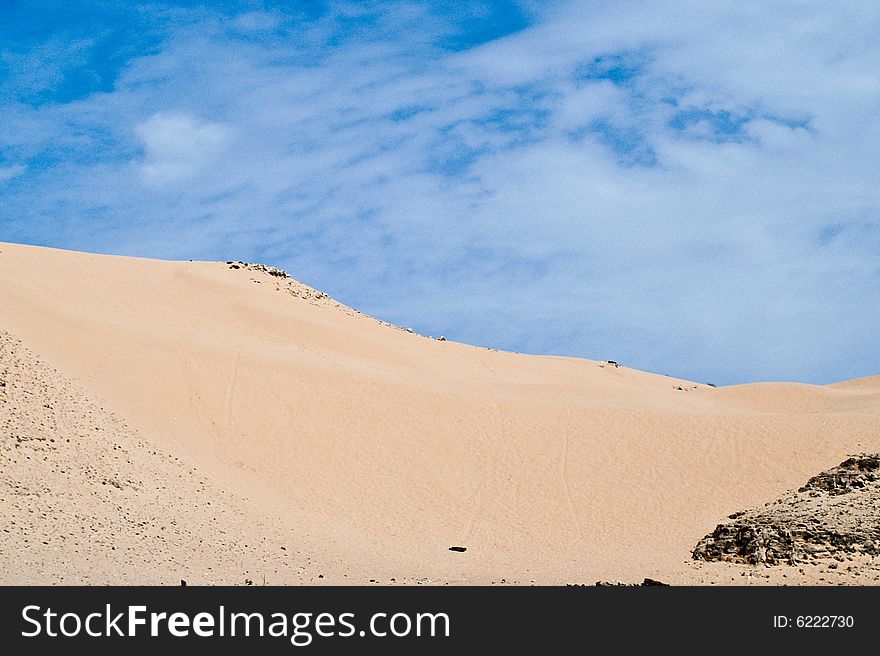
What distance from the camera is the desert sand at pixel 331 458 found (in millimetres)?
16562

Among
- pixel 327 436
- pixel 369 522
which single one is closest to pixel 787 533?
pixel 369 522

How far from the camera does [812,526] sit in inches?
681

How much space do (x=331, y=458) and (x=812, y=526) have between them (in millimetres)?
11194

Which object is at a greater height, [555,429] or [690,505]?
[555,429]

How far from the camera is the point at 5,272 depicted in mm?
31875

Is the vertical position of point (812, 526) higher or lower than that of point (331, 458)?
lower

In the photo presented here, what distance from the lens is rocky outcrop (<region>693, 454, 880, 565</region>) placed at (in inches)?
654

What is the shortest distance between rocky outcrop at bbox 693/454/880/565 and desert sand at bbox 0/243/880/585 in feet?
1.59

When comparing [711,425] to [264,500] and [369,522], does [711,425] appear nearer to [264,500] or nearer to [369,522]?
[369,522]

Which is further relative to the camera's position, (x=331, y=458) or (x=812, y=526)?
(x=331, y=458)

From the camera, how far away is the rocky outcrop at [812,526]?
54.5ft

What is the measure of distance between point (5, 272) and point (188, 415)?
11.9 metres

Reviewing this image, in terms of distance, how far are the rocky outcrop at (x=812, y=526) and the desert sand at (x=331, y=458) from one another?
1.59 ft

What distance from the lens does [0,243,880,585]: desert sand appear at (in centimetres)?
1656
